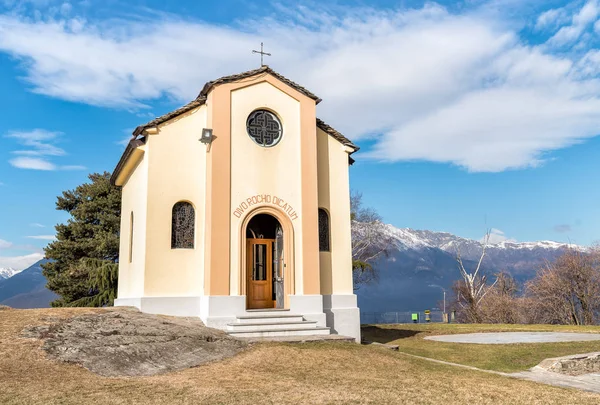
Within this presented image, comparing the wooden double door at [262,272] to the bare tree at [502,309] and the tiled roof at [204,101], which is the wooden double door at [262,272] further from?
the bare tree at [502,309]

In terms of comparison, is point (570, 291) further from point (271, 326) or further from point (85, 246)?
point (85, 246)

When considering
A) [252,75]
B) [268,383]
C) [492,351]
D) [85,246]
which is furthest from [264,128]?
[85,246]

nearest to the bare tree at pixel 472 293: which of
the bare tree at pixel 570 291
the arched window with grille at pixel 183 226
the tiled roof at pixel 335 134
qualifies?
the bare tree at pixel 570 291

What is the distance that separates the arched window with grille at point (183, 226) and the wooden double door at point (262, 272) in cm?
190

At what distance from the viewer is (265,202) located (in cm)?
1573

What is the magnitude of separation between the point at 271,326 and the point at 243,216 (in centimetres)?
341

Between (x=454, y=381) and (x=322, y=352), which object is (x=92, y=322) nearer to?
(x=322, y=352)

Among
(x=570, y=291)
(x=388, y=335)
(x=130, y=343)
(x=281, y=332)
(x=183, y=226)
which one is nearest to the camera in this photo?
(x=130, y=343)

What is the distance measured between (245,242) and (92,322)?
200 inches

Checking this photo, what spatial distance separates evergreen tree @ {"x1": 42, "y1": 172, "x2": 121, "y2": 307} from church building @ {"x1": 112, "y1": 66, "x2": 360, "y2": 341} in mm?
14354

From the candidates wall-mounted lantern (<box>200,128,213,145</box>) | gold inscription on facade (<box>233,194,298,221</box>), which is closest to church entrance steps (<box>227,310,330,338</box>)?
gold inscription on facade (<box>233,194,298,221</box>)

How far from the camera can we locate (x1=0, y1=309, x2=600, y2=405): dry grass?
769 centimetres

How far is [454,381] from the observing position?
980cm

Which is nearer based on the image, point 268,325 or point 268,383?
point 268,383
